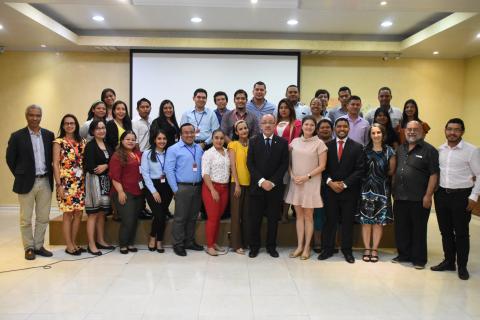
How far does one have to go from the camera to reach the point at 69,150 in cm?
470

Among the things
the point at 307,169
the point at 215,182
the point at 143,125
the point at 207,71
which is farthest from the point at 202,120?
the point at 207,71

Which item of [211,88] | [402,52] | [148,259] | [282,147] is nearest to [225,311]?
[148,259]

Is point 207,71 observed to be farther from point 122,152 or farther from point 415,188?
point 415,188

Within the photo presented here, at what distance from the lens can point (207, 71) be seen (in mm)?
7867

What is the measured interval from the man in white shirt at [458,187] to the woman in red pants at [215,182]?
7.80 ft

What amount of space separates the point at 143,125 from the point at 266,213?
79.9 inches

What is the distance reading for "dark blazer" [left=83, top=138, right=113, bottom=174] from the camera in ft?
15.5

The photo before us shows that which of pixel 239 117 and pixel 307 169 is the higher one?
pixel 239 117

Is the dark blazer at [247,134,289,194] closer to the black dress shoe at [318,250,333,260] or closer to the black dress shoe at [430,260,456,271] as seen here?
the black dress shoe at [318,250,333,260]

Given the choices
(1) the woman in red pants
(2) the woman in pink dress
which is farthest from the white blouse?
(2) the woman in pink dress

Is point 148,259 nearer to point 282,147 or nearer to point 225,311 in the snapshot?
point 225,311

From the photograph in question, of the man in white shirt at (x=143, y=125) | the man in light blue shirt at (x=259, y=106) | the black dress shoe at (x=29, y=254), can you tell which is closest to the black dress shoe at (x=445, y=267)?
the man in light blue shirt at (x=259, y=106)

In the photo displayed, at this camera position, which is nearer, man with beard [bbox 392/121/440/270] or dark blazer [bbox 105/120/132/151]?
man with beard [bbox 392/121/440/270]

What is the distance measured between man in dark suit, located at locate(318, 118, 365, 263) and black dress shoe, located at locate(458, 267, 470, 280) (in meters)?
1.10
